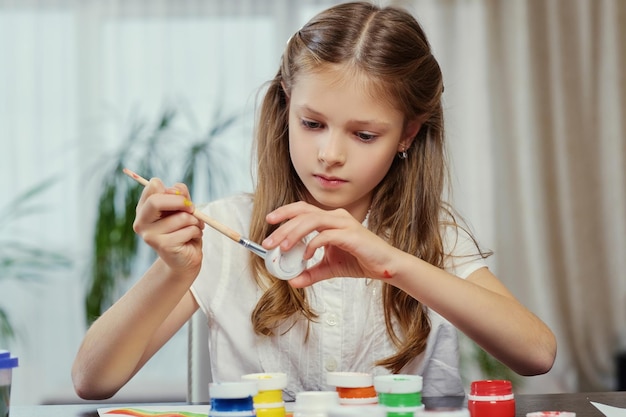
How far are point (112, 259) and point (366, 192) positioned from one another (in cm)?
203

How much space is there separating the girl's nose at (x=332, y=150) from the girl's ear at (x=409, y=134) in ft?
0.65

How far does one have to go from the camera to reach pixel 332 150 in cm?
127

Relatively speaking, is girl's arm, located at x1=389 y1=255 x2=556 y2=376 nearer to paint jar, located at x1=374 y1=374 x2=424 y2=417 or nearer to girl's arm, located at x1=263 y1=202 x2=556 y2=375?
girl's arm, located at x1=263 y1=202 x2=556 y2=375

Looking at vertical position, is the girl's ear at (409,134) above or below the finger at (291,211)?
above

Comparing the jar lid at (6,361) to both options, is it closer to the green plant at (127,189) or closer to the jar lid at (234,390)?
the jar lid at (234,390)

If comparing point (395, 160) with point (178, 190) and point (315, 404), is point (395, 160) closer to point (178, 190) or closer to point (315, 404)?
point (178, 190)

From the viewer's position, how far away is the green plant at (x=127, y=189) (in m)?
3.21

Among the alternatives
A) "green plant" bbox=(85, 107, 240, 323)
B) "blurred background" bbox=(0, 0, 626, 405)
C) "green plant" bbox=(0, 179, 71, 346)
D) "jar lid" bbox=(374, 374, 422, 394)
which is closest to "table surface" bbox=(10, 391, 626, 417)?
"jar lid" bbox=(374, 374, 422, 394)

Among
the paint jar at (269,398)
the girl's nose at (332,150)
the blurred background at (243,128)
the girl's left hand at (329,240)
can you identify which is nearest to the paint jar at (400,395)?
the paint jar at (269,398)

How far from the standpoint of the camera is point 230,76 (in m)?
3.91

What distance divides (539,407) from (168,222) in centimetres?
52

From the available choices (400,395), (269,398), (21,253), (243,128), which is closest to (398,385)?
(400,395)

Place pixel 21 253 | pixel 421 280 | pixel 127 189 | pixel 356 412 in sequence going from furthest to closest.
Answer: pixel 21 253 → pixel 127 189 → pixel 421 280 → pixel 356 412

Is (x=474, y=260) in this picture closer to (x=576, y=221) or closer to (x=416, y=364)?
(x=416, y=364)
